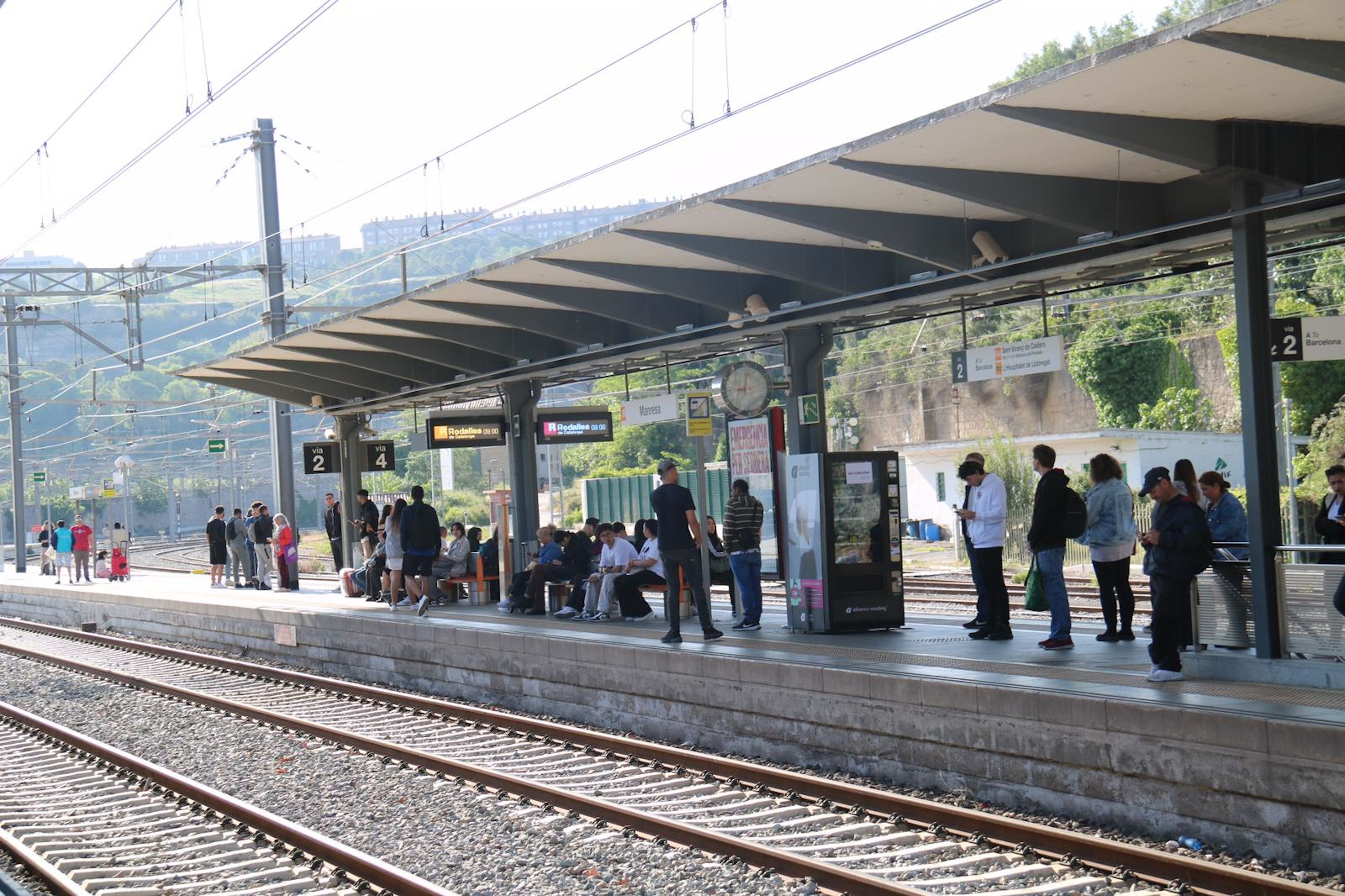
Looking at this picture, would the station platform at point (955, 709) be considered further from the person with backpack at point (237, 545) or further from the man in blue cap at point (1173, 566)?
the person with backpack at point (237, 545)

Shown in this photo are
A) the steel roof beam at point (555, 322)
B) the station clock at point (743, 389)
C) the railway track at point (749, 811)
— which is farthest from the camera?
the steel roof beam at point (555, 322)

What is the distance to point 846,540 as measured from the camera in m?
12.6

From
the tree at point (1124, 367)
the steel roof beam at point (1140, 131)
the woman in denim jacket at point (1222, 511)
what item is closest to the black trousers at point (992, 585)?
the woman in denim jacket at point (1222, 511)

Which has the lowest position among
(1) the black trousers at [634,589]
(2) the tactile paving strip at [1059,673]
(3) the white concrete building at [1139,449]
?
(2) the tactile paving strip at [1059,673]

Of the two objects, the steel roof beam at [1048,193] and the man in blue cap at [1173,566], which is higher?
the steel roof beam at [1048,193]

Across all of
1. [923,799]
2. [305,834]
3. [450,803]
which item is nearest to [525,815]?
[450,803]

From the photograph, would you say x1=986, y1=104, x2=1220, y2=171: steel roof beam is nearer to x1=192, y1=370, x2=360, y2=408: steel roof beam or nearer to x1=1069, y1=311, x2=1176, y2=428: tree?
x1=192, y1=370, x2=360, y2=408: steel roof beam

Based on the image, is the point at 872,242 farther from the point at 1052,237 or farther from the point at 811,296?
the point at 811,296

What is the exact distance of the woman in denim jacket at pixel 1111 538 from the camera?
10648mm

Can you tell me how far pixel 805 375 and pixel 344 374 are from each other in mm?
10145

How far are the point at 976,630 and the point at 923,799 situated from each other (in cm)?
375

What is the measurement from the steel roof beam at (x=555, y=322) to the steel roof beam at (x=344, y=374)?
15.6 ft

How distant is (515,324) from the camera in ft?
51.3

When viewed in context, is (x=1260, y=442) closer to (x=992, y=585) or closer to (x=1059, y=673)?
(x=1059, y=673)
